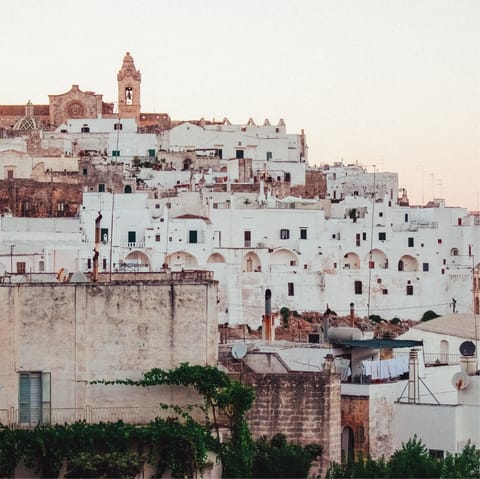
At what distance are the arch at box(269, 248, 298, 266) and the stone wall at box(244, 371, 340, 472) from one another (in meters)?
36.7

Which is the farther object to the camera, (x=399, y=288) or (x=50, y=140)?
(x=50, y=140)

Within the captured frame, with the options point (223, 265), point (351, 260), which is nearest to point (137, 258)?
point (223, 265)

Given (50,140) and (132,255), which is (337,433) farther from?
(50,140)

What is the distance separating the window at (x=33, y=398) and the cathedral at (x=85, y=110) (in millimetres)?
53568

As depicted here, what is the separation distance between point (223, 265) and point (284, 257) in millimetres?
2798

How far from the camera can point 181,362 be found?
54.2 ft

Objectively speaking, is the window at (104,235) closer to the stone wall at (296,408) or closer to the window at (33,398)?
the stone wall at (296,408)

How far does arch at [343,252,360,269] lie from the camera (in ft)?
183

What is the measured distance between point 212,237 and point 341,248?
4.99 meters

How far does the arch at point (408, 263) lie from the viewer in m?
56.2

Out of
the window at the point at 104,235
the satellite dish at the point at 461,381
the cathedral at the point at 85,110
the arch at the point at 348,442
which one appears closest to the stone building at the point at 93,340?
the arch at the point at 348,442

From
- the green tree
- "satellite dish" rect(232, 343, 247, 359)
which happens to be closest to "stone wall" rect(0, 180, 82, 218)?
"satellite dish" rect(232, 343, 247, 359)

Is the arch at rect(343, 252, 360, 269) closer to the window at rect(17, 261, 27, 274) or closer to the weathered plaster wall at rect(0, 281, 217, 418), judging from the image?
the window at rect(17, 261, 27, 274)

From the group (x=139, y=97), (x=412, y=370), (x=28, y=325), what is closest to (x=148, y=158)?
(x=139, y=97)
